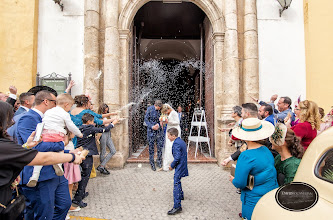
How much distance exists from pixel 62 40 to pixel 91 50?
0.96 meters

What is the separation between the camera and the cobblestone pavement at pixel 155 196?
11.8 feet

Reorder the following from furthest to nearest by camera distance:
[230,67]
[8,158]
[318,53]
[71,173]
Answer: [318,53], [230,67], [71,173], [8,158]

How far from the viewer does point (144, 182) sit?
514 cm

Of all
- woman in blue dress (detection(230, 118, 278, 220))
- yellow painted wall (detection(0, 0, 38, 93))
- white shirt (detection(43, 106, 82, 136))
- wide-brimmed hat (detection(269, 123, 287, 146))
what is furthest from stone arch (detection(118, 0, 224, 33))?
woman in blue dress (detection(230, 118, 278, 220))

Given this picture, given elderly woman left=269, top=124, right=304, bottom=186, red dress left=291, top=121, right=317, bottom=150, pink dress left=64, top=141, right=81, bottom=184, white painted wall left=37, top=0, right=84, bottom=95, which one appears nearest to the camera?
elderly woman left=269, top=124, right=304, bottom=186

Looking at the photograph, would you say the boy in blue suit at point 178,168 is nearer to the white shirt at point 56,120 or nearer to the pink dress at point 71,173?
the pink dress at point 71,173

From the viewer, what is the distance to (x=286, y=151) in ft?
7.97

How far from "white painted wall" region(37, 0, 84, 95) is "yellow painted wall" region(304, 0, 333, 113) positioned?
22.0 ft

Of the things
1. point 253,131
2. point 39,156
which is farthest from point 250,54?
point 39,156

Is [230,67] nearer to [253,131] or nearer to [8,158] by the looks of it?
[253,131]

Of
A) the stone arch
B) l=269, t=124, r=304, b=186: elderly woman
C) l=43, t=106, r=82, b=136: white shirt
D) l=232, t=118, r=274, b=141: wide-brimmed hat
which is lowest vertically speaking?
l=269, t=124, r=304, b=186: elderly woman

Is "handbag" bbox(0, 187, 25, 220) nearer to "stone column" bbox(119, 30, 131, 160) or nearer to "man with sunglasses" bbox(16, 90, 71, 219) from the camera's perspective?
"man with sunglasses" bbox(16, 90, 71, 219)

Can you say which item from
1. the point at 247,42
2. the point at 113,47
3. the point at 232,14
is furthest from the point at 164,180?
the point at 232,14

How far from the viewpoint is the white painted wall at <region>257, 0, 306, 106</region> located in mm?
6727
